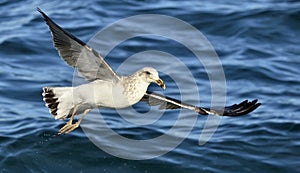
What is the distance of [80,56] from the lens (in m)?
7.60

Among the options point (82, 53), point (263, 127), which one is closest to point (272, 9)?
point (263, 127)

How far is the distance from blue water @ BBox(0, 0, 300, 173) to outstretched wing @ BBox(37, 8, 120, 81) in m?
3.16

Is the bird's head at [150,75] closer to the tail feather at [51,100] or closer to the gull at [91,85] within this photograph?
the gull at [91,85]

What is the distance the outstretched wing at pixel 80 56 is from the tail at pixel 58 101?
11.2 inches

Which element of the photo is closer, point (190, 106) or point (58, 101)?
point (58, 101)

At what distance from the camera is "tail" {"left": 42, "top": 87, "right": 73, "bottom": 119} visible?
7.96 m

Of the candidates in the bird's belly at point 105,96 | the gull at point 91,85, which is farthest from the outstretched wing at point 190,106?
the bird's belly at point 105,96

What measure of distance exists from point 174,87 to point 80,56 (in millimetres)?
5561

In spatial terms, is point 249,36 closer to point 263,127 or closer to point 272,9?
point 272,9

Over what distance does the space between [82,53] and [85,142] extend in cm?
393

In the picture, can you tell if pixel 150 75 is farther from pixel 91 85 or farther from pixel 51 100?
pixel 51 100

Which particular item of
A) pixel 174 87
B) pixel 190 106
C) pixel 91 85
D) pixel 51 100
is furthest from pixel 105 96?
pixel 174 87

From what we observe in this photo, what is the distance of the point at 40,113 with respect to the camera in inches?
468

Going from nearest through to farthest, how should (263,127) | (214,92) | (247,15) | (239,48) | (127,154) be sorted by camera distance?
(127,154) → (263,127) → (214,92) → (239,48) → (247,15)
